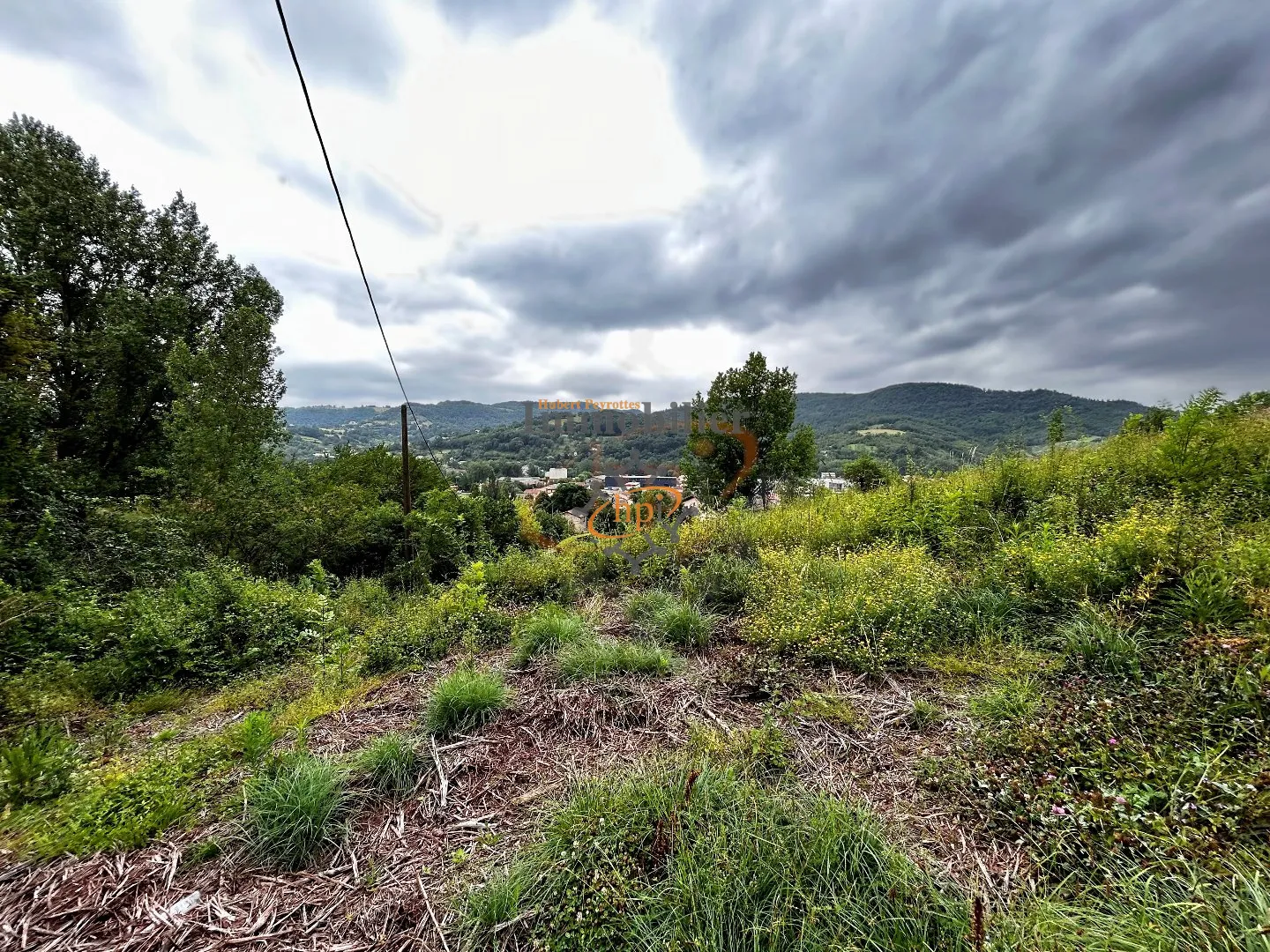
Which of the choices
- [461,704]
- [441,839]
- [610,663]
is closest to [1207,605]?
[610,663]

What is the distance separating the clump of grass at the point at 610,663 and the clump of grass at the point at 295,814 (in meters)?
1.54

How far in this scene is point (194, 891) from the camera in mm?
1739

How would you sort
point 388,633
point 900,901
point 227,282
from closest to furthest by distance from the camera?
1. point 900,901
2. point 388,633
3. point 227,282

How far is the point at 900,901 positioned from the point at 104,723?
5453 millimetres

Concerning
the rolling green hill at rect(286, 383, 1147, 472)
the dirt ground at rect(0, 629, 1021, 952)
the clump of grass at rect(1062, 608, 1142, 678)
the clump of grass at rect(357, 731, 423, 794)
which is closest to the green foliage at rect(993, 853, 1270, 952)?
the dirt ground at rect(0, 629, 1021, 952)

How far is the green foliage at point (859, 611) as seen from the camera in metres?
3.24

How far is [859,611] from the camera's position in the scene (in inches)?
139

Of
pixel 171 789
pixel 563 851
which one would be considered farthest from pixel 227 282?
pixel 563 851

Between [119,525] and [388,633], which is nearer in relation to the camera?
[388,633]

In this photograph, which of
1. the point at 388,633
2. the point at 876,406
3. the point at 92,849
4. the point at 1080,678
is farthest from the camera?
the point at 876,406

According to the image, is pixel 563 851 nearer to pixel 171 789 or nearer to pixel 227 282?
pixel 171 789

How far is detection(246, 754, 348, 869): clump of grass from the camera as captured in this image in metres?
1.92

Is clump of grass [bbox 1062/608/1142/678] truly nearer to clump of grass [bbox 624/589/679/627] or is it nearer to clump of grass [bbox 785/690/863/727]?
clump of grass [bbox 785/690/863/727]

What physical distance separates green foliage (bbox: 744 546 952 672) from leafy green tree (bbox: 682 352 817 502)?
→ 9.58 metres
